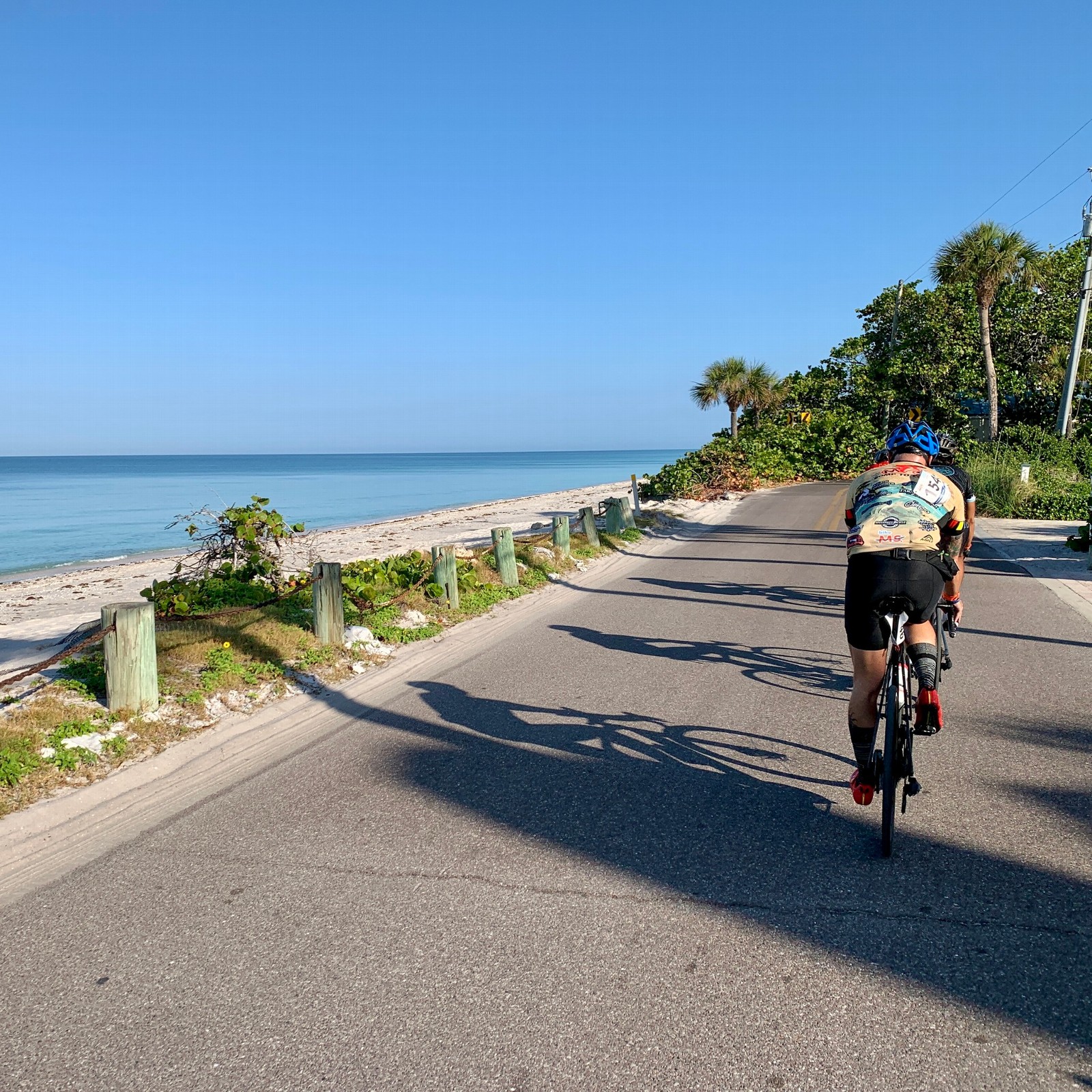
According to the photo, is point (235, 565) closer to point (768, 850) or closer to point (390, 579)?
point (390, 579)

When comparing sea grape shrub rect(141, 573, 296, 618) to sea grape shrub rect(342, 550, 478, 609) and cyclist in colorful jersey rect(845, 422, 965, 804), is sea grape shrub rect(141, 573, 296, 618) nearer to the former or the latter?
sea grape shrub rect(342, 550, 478, 609)

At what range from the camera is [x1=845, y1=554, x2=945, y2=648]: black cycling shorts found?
410 centimetres

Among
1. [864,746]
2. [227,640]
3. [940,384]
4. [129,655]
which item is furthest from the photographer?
[940,384]

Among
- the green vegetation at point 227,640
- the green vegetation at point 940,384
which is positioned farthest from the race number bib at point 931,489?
the green vegetation at point 940,384

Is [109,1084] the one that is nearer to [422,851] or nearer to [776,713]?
[422,851]

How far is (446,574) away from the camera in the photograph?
10258mm

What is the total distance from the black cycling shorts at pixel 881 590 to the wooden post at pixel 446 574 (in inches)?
255

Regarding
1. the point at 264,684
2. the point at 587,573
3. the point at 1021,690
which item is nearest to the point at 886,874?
the point at 1021,690

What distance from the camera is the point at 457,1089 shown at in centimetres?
261

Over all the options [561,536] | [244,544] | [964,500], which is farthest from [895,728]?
[561,536]

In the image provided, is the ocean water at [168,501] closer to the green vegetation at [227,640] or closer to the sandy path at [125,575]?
the green vegetation at [227,640]

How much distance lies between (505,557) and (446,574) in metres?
1.87

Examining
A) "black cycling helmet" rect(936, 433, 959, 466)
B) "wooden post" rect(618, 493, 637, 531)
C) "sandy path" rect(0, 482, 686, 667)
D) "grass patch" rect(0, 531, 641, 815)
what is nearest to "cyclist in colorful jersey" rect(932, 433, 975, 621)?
"black cycling helmet" rect(936, 433, 959, 466)

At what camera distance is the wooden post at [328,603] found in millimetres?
7848
